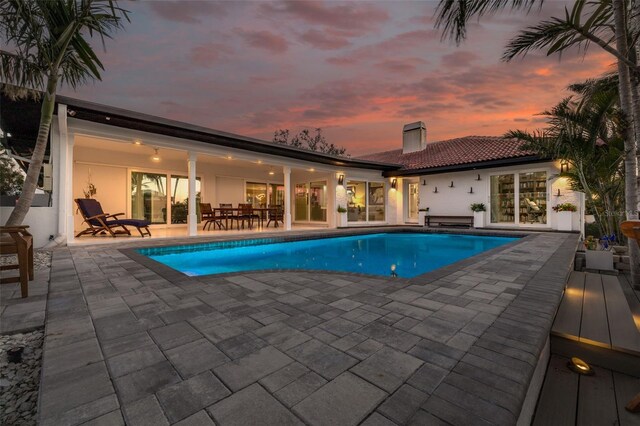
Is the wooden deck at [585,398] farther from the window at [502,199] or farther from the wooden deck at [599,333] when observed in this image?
the window at [502,199]

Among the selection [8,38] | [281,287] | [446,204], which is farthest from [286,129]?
[281,287]

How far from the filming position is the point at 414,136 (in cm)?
1616

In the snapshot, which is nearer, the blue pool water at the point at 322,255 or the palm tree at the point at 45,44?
the palm tree at the point at 45,44

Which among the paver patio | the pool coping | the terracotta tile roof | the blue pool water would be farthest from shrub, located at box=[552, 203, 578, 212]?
the paver patio

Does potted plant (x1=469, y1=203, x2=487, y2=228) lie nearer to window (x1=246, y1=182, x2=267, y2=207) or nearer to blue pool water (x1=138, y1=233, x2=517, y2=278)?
blue pool water (x1=138, y1=233, x2=517, y2=278)

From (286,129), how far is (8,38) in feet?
88.7

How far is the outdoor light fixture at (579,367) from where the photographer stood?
6.30ft

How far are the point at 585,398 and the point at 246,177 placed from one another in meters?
12.1

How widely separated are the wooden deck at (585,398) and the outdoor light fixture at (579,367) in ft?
0.09

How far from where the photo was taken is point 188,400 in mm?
1141

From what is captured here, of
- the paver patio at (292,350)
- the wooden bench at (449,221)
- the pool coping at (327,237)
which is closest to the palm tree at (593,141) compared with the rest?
the pool coping at (327,237)

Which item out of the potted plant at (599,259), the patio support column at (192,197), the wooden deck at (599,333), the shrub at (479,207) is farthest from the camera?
the shrub at (479,207)

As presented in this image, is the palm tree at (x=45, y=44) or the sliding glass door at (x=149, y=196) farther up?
the palm tree at (x=45, y=44)

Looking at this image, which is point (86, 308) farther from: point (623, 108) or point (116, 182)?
point (116, 182)
